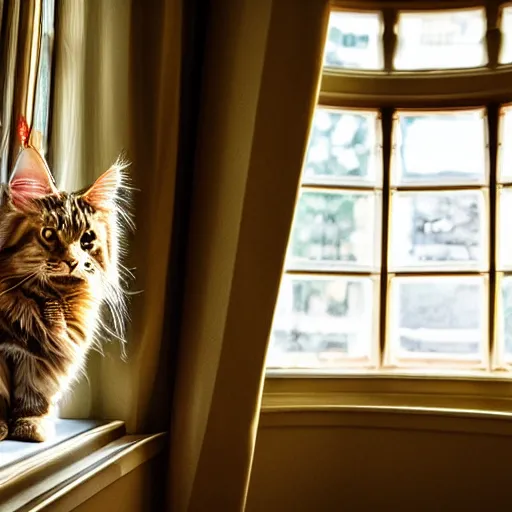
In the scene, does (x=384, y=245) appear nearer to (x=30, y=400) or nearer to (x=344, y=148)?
(x=344, y=148)

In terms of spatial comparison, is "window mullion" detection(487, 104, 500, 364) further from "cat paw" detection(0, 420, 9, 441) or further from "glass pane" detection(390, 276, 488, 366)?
"cat paw" detection(0, 420, 9, 441)

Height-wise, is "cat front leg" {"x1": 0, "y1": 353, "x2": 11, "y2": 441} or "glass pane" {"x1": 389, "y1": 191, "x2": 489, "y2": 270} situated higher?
"glass pane" {"x1": 389, "y1": 191, "x2": 489, "y2": 270}

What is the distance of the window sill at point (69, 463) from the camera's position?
106 cm

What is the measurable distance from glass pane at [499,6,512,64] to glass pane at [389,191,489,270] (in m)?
0.46

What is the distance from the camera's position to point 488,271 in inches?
91.4

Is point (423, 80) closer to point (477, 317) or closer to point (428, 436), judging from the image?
point (477, 317)

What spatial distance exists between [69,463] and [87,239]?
432 mm

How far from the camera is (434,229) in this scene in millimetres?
2377

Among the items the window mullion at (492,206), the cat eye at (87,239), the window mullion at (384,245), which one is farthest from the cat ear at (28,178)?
the window mullion at (492,206)

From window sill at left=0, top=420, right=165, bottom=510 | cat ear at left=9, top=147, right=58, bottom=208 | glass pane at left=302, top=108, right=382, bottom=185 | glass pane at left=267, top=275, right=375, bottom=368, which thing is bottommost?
window sill at left=0, top=420, right=165, bottom=510

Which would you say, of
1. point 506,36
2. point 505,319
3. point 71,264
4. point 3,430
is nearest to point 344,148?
point 506,36

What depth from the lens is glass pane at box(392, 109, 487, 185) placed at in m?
2.35

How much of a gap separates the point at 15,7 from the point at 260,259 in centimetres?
78

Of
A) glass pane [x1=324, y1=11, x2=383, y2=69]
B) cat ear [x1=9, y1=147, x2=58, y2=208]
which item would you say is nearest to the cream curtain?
cat ear [x1=9, y1=147, x2=58, y2=208]
